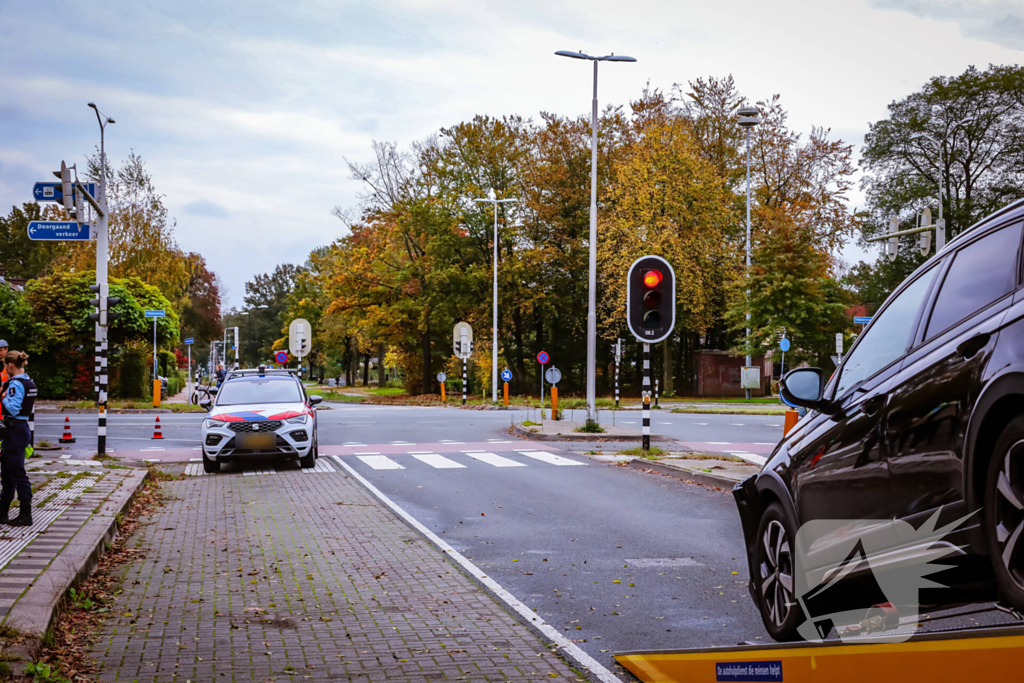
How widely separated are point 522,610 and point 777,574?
243 cm

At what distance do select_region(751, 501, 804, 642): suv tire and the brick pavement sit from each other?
1125 mm

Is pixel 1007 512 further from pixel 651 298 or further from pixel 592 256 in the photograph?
pixel 592 256

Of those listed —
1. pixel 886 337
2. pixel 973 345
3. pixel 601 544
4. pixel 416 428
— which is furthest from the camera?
pixel 416 428

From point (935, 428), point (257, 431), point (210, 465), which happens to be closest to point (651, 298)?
point (257, 431)

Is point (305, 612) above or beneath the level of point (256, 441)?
beneath

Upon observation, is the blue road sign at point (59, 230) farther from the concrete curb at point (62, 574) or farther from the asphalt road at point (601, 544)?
the concrete curb at point (62, 574)

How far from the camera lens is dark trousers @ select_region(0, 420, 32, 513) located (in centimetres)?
934

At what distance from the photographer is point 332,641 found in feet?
19.0

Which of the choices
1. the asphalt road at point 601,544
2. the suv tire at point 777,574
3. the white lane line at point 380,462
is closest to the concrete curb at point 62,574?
the asphalt road at point 601,544

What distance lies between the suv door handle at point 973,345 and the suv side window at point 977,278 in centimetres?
16

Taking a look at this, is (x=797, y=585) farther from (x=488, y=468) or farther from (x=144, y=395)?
(x=144, y=395)

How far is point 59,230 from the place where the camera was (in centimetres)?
1775

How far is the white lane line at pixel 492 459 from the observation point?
1659 centimetres

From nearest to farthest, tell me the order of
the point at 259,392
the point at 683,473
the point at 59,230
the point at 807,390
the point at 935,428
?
1. the point at 935,428
2. the point at 807,390
3. the point at 683,473
4. the point at 259,392
5. the point at 59,230
